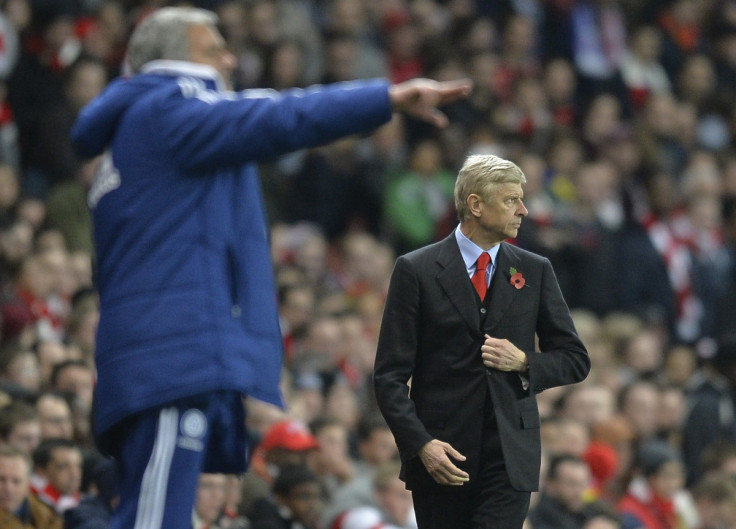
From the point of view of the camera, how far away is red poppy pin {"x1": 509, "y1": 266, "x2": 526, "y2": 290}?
15.6 feet

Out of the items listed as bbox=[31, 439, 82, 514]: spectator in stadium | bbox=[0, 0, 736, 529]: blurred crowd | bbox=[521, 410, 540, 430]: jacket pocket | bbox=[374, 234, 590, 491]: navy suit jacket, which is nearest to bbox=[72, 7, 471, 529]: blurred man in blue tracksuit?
bbox=[374, 234, 590, 491]: navy suit jacket

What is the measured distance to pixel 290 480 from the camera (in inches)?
296

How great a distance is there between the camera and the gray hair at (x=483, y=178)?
4664mm

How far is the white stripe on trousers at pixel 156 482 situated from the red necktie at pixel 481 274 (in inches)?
45.5

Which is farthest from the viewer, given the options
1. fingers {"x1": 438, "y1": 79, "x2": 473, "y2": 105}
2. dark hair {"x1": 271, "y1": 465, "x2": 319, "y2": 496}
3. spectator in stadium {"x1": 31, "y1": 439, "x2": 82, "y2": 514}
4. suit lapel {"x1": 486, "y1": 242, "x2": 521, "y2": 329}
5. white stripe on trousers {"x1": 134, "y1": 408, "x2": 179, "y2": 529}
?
dark hair {"x1": 271, "y1": 465, "x2": 319, "y2": 496}

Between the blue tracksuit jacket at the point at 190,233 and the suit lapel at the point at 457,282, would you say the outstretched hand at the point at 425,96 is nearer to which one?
the blue tracksuit jacket at the point at 190,233

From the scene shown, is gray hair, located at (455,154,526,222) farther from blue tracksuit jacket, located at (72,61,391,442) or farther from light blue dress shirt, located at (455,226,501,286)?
blue tracksuit jacket, located at (72,61,391,442)

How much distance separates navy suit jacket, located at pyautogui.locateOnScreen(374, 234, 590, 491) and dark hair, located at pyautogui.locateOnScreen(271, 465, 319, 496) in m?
2.86

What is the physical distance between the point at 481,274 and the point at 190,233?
3.38 ft

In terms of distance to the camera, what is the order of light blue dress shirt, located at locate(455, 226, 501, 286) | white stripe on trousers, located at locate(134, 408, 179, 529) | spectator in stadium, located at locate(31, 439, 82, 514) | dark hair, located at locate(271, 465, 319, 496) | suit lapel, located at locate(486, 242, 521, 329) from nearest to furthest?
white stripe on trousers, located at locate(134, 408, 179, 529), suit lapel, located at locate(486, 242, 521, 329), light blue dress shirt, located at locate(455, 226, 501, 286), spectator in stadium, located at locate(31, 439, 82, 514), dark hair, located at locate(271, 465, 319, 496)

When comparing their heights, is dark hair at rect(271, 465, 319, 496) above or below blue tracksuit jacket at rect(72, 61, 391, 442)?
below

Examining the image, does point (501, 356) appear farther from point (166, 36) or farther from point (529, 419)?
point (166, 36)

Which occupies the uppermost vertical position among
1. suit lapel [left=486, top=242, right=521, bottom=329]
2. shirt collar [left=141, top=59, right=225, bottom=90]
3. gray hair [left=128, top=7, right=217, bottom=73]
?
gray hair [left=128, top=7, right=217, bottom=73]

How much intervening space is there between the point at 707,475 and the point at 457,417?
5.58m
